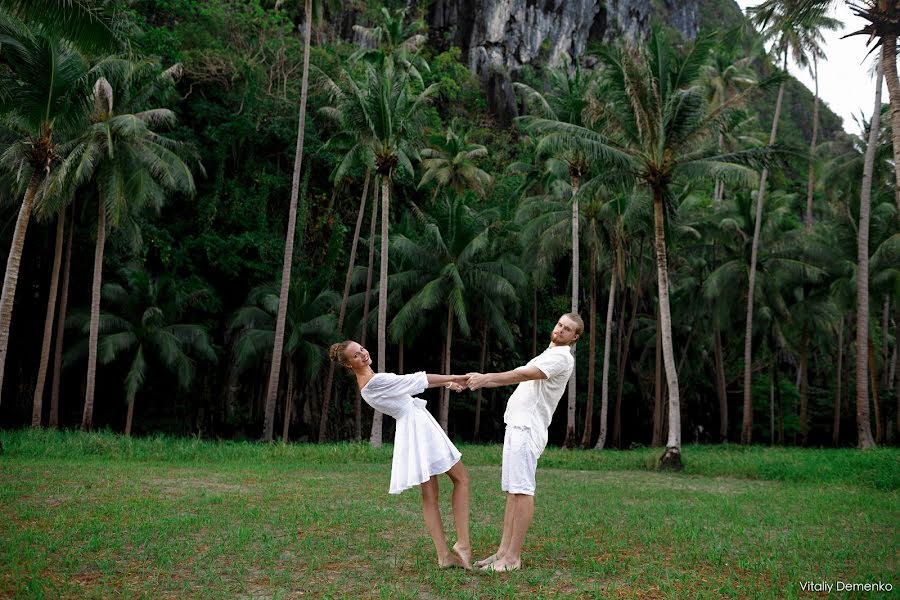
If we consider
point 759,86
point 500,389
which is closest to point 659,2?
point 500,389

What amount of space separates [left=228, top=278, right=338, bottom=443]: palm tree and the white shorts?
2229 cm

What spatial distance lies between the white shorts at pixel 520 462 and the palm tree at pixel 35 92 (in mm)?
10959

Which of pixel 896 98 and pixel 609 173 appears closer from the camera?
pixel 896 98

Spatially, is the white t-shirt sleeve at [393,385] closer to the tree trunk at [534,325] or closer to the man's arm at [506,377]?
the man's arm at [506,377]

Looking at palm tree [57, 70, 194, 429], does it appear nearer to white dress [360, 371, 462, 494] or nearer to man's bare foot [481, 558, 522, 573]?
white dress [360, 371, 462, 494]

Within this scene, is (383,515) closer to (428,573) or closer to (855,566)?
(428,573)

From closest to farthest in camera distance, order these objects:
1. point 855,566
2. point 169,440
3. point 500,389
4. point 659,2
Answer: point 855,566 → point 169,440 → point 500,389 → point 659,2

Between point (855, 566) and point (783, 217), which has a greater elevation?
point (783, 217)

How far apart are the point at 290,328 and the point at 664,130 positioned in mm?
15318

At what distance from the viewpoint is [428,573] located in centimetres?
582

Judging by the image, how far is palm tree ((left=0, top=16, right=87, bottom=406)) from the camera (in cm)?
1400

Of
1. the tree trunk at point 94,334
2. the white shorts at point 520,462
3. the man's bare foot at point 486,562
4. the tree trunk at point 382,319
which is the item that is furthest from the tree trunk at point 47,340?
the white shorts at point 520,462

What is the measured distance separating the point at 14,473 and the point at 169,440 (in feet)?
25.8

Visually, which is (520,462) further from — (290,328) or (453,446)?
(290,328)
